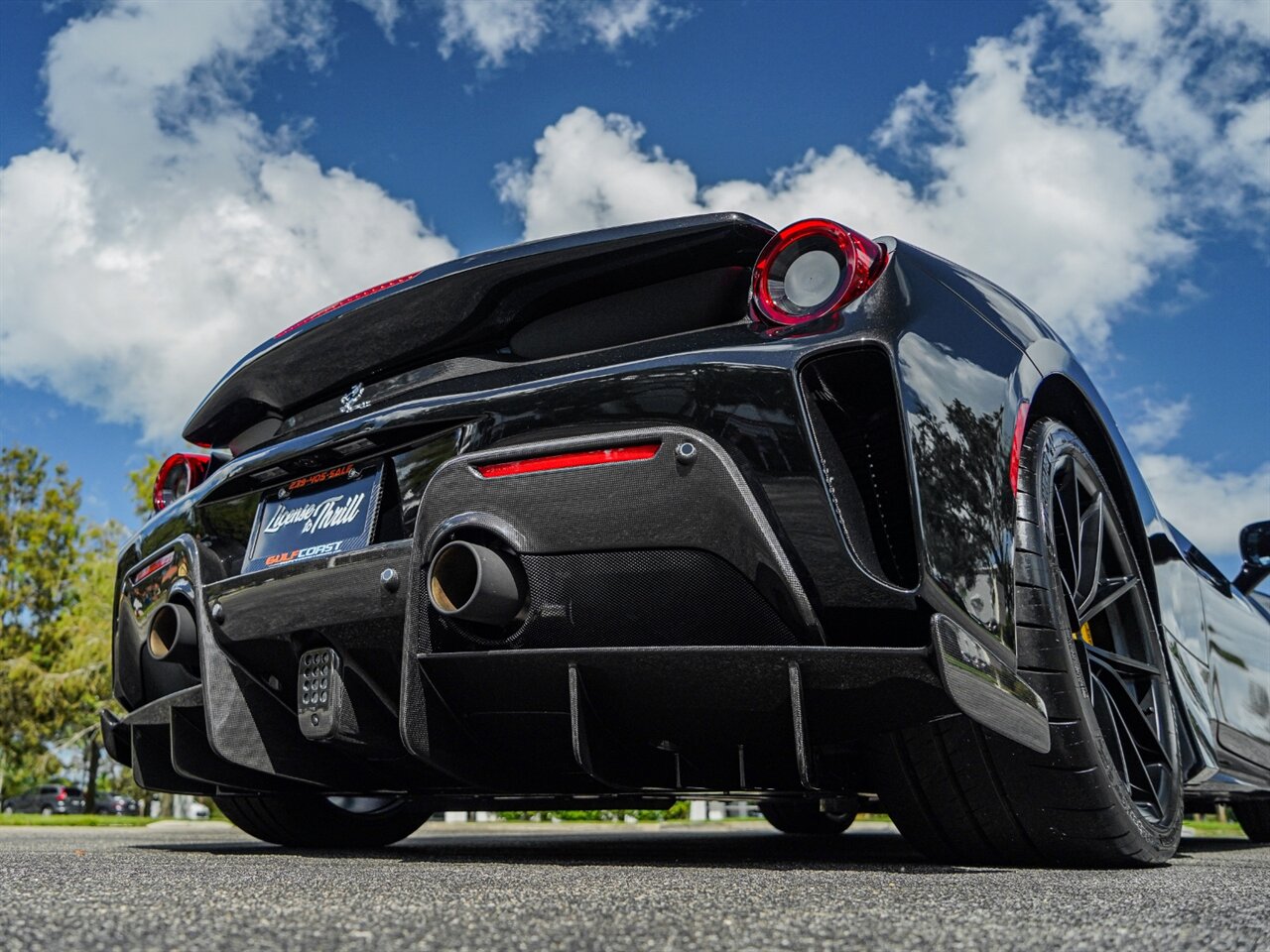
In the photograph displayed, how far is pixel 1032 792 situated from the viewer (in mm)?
2348

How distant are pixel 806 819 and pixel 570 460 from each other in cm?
342

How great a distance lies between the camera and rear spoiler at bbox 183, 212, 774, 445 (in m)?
2.51

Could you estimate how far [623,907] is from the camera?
158 cm

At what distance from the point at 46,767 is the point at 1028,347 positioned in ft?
94.6

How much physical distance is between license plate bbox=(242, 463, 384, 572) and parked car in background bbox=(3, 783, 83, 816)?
4570 centimetres

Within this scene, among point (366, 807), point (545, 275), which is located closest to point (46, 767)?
point (366, 807)

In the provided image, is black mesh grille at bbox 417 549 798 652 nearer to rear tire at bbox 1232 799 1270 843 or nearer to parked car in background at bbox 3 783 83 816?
rear tire at bbox 1232 799 1270 843

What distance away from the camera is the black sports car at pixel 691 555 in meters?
2.19

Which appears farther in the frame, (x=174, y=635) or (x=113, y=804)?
(x=113, y=804)

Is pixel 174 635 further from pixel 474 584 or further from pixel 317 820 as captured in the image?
pixel 474 584

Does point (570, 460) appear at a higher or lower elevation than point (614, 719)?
higher

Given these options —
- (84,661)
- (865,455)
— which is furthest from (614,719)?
(84,661)

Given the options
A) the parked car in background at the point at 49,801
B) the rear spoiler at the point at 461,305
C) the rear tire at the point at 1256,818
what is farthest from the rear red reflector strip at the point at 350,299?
the parked car in background at the point at 49,801

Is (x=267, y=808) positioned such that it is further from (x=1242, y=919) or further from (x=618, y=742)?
(x=1242, y=919)
